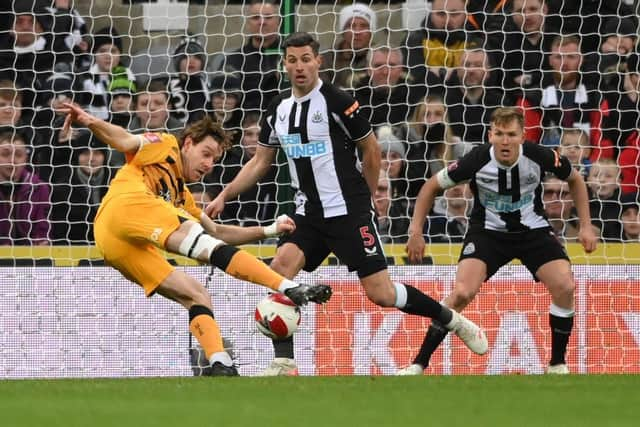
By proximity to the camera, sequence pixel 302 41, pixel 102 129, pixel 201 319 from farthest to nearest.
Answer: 1. pixel 302 41
2. pixel 201 319
3. pixel 102 129

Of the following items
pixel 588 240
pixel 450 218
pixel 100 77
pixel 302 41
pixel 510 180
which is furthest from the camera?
pixel 100 77

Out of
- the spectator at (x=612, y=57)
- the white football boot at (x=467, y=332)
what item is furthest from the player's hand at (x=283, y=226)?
the spectator at (x=612, y=57)

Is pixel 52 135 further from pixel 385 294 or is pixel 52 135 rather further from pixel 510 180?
pixel 510 180

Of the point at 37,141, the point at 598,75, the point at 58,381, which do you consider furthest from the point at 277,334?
the point at 598,75

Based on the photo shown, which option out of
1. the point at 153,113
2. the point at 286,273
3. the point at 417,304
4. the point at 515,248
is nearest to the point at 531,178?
the point at 515,248

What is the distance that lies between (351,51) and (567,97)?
5.84 ft

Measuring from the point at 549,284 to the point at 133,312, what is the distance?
322 centimetres

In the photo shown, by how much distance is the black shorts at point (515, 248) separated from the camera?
8914 millimetres

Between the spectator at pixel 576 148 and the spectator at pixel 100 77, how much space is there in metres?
3.49

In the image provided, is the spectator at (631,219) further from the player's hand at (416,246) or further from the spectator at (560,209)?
the player's hand at (416,246)

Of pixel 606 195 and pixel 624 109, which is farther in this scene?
pixel 624 109

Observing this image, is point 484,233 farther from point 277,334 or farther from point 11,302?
point 11,302

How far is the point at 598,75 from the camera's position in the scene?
1119cm

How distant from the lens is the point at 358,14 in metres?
11.3
